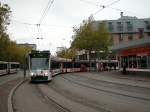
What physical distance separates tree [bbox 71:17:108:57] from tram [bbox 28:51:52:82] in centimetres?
4055

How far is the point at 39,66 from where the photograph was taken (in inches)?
1286

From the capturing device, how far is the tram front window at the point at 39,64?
1280 inches

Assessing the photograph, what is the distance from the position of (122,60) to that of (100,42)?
2345 cm

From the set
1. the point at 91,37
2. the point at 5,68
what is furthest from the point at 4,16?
the point at 91,37

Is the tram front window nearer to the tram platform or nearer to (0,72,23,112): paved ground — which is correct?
(0,72,23,112): paved ground

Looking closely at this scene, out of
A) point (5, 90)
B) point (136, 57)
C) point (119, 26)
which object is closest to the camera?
point (5, 90)

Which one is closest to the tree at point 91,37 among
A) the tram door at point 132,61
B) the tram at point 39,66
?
the tram door at point 132,61

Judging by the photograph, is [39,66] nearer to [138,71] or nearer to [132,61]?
[138,71]

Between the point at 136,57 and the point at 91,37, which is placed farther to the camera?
the point at 91,37

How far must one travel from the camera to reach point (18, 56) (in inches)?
4606

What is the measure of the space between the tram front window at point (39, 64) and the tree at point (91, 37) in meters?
40.9

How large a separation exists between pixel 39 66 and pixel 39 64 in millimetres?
217

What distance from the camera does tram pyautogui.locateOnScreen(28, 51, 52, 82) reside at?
32.2 m

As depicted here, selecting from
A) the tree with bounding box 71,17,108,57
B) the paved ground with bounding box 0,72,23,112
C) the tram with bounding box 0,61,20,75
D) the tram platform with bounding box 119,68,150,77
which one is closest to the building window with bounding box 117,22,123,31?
the tree with bounding box 71,17,108,57
